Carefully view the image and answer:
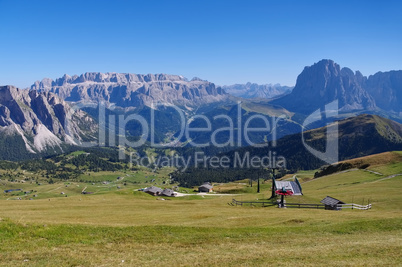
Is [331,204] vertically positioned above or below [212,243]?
below

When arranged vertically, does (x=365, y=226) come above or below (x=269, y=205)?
above

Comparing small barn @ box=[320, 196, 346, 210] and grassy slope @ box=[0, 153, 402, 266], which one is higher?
grassy slope @ box=[0, 153, 402, 266]

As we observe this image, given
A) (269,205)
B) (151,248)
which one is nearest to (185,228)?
(151,248)

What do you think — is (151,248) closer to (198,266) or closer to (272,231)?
(198,266)

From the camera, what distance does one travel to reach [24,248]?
89.4 feet

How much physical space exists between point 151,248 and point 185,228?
7850 mm

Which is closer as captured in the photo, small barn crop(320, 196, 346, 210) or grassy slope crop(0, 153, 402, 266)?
grassy slope crop(0, 153, 402, 266)

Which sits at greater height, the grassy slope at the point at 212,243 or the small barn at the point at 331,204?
the grassy slope at the point at 212,243

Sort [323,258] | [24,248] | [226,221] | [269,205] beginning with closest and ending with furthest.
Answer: [323,258], [24,248], [226,221], [269,205]

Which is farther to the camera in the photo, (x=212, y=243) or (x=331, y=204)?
(x=331, y=204)

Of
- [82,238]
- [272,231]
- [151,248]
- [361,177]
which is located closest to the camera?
[151,248]

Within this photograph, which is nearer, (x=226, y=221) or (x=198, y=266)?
(x=198, y=266)

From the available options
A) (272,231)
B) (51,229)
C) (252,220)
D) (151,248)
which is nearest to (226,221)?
(252,220)

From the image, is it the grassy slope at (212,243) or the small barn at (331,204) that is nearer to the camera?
the grassy slope at (212,243)
